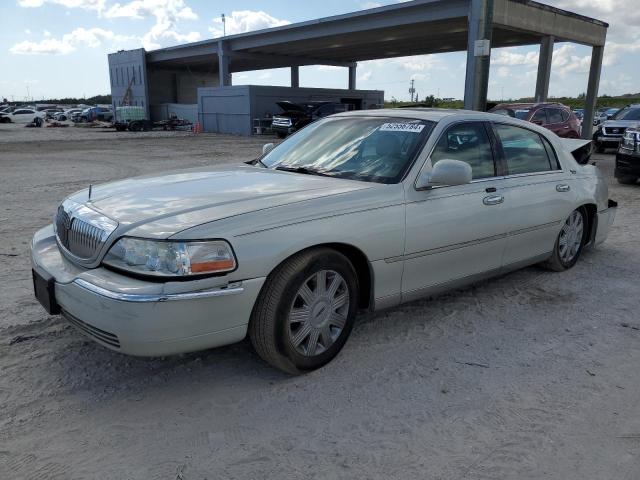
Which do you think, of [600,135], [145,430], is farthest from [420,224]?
[600,135]

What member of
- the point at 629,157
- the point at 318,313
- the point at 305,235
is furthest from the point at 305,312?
the point at 629,157

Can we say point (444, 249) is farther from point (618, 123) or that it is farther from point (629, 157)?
point (618, 123)

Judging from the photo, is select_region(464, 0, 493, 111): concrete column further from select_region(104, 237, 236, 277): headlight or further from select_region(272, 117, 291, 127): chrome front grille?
select_region(272, 117, 291, 127): chrome front grille

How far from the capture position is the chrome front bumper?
8.89 ft

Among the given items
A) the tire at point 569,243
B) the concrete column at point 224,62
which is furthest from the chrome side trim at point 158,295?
the concrete column at point 224,62

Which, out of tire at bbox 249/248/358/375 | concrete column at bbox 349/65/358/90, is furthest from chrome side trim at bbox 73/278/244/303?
concrete column at bbox 349/65/358/90

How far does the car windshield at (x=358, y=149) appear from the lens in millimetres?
3826

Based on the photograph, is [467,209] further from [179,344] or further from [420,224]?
[179,344]

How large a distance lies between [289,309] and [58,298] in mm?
1310

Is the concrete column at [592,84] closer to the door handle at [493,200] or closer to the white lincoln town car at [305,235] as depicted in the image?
the white lincoln town car at [305,235]

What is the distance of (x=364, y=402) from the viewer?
3.01 m

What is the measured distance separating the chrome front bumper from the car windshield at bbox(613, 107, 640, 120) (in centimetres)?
1787

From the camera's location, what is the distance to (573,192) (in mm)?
5105

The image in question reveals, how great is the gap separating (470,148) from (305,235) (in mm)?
1851
